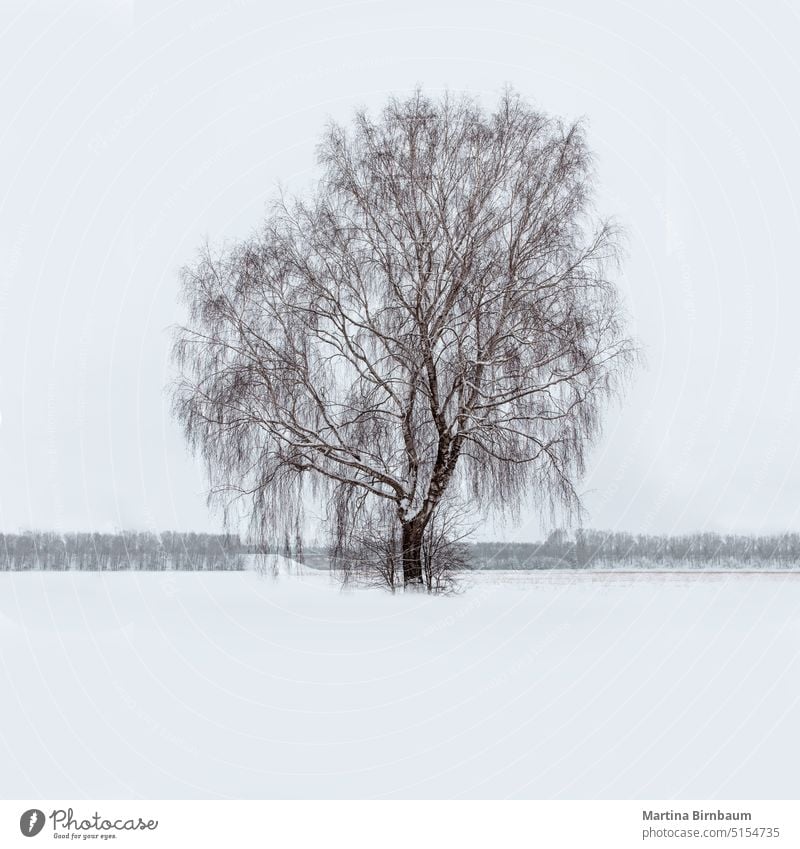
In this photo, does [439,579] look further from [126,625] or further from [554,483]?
[126,625]

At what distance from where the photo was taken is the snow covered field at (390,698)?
19.6 ft

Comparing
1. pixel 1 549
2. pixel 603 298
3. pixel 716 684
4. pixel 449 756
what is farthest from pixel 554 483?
pixel 1 549

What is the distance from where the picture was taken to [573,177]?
1502 cm

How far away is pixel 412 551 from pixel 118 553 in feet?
21.5

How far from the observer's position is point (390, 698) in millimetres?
7676

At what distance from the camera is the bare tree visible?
1427 centimetres

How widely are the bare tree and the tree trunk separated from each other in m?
0.03
